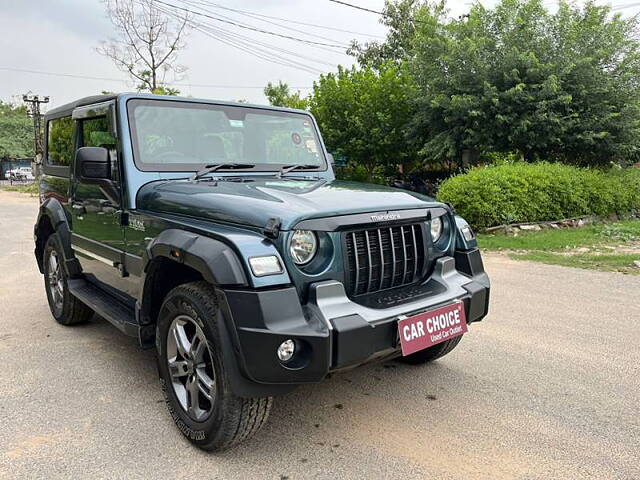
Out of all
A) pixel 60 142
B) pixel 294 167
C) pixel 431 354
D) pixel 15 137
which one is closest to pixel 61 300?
pixel 60 142

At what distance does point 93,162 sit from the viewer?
129 inches

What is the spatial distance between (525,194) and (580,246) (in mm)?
1775

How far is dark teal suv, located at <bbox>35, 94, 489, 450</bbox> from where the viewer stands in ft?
7.72

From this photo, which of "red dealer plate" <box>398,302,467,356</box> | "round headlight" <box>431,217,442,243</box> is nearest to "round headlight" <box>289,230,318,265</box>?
"red dealer plate" <box>398,302,467,356</box>

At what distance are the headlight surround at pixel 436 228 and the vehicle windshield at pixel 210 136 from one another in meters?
1.26

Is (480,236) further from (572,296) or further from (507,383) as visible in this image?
(507,383)

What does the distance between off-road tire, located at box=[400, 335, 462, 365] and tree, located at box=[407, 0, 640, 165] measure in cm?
987

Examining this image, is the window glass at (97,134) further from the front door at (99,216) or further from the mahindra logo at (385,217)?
the mahindra logo at (385,217)

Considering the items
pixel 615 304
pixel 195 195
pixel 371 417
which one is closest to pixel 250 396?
pixel 371 417

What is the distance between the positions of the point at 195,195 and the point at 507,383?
2377 millimetres

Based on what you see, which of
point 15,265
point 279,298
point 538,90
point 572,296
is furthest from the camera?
point 538,90

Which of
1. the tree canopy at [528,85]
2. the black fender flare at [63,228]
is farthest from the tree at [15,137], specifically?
the black fender flare at [63,228]

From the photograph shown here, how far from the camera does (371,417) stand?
9.98 feet

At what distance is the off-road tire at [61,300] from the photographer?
4.49 m
